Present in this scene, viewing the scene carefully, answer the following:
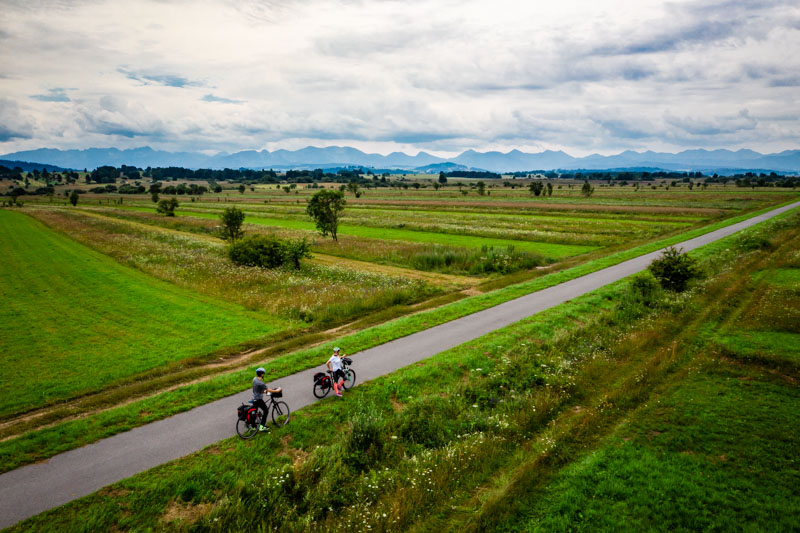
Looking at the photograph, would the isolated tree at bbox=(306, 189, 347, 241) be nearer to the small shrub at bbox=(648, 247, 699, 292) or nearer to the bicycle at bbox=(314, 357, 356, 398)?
the small shrub at bbox=(648, 247, 699, 292)

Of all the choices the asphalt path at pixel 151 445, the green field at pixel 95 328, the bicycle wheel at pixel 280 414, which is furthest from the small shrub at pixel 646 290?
the bicycle wheel at pixel 280 414

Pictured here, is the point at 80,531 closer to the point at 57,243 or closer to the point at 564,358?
the point at 564,358

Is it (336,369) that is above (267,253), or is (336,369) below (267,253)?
below

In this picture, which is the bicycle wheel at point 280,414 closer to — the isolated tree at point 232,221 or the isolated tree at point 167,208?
the isolated tree at point 232,221

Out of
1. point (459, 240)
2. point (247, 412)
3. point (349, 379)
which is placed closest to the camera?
point (247, 412)

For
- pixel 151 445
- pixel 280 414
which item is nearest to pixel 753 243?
pixel 280 414

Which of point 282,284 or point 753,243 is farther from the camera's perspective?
point 753,243

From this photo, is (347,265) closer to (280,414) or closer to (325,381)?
(325,381)
